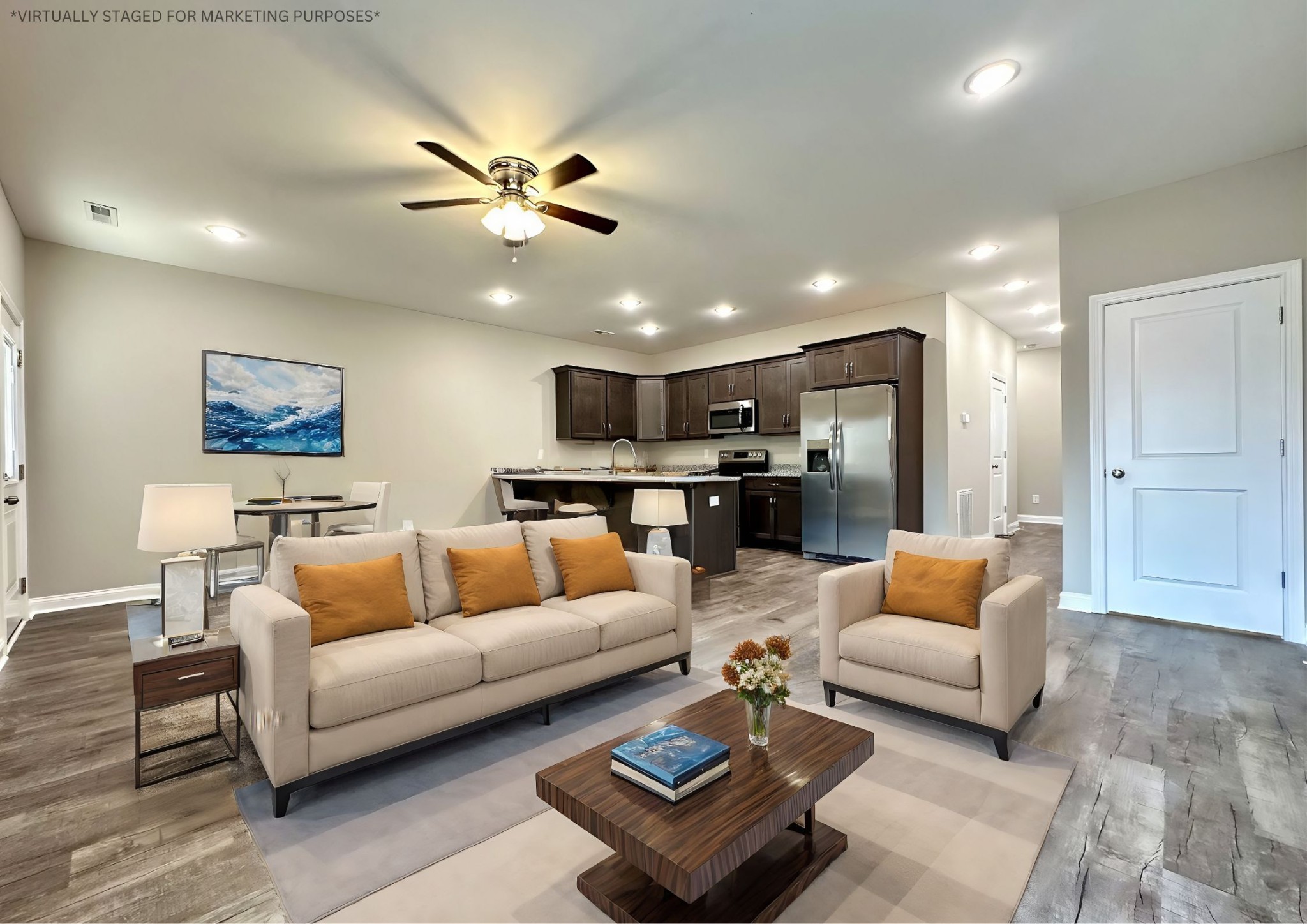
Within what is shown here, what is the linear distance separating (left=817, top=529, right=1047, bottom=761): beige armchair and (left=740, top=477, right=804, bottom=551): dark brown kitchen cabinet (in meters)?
4.00

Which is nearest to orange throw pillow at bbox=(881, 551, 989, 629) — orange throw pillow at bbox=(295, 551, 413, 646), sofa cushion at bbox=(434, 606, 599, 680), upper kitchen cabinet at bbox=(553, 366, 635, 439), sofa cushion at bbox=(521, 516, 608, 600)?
sofa cushion at bbox=(434, 606, 599, 680)

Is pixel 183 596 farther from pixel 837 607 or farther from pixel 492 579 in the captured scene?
pixel 837 607

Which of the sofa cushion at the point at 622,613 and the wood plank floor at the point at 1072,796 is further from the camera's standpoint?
the sofa cushion at the point at 622,613

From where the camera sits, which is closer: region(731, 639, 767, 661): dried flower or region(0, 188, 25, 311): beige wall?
region(731, 639, 767, 661): dried flower

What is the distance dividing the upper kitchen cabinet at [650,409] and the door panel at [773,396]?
1.73 metres

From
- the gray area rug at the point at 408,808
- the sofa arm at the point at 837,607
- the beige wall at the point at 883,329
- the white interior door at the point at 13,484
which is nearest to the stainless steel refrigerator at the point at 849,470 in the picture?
the beige wall at the point at 883,329

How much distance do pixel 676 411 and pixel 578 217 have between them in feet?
17.9

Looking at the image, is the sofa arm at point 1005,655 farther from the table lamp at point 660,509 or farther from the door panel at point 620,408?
the door panel at point 620,408

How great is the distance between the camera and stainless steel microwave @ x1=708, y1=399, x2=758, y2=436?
7559mm

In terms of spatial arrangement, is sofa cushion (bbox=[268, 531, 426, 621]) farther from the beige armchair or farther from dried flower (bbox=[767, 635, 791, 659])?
the beige armchair

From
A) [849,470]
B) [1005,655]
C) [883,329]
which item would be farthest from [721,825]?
[883,329]

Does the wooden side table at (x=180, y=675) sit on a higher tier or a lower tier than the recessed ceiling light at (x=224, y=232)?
lower

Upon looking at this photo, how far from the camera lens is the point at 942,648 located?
→ 2.23 meters

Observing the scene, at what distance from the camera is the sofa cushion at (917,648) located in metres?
2.18
